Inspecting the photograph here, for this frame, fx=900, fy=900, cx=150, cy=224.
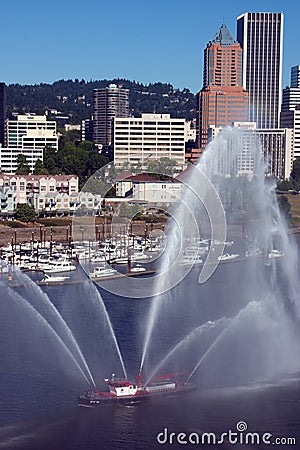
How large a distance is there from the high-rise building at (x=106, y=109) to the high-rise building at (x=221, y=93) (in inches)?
391

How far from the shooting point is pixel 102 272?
68.4 feet

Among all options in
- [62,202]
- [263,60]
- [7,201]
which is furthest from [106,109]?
[7,201]

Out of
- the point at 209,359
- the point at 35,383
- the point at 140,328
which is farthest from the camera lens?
the point at 140,328

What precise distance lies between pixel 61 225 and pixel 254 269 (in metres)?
8.44

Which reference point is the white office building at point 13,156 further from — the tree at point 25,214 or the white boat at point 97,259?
the white boat at point 97,259

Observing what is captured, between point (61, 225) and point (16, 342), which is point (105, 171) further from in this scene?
point (16, 342)

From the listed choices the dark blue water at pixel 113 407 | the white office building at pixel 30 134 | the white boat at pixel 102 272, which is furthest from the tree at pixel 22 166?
the dark blue water at pixel 113 407

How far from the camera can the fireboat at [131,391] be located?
34.2ft

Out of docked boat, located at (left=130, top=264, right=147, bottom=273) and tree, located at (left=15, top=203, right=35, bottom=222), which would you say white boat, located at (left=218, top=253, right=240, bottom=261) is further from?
tree, located at (left=15, top=203, right=35, bottom=222)

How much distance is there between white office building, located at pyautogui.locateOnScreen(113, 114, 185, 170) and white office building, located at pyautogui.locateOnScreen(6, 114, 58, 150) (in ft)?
10.9

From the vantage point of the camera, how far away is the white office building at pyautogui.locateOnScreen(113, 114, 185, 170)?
42.6m

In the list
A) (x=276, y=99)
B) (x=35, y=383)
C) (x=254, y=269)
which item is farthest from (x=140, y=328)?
(x=276, y=99)

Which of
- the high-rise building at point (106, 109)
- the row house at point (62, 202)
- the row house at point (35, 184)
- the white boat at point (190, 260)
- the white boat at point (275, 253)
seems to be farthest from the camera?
the high-rise building at point (106, 109)

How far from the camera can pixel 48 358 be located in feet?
40.3
